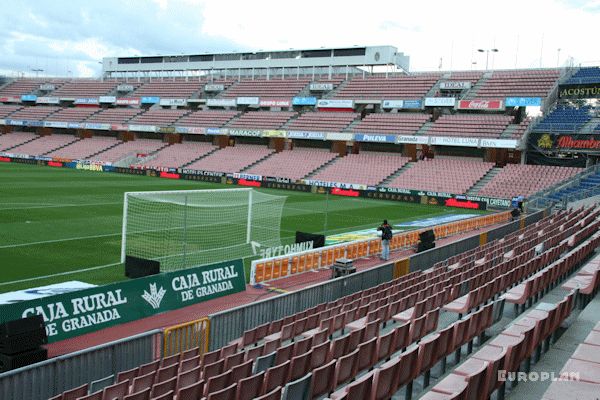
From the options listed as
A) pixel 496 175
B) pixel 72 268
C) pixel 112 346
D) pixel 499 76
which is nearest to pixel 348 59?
pixel 499 76

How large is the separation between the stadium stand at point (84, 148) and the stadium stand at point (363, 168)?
93.5 ft

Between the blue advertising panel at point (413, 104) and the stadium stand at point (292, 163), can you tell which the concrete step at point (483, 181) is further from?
the stadium stand at point (292, 163)

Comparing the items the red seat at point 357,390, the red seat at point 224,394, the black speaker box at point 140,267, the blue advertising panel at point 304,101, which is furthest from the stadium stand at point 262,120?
the red seat at point 357,390

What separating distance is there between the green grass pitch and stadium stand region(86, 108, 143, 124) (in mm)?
15737

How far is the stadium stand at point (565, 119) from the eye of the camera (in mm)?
46031

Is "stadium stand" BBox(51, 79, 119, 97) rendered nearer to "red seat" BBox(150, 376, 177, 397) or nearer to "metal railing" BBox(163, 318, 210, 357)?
"metal railing" BBox(163, 318, 210, 357)

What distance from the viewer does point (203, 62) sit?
3189 inches

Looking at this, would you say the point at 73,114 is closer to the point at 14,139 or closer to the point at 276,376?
the point at 14,139

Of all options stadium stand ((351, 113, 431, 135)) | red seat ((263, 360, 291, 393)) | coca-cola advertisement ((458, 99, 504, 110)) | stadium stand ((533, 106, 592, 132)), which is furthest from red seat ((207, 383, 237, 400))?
coca-cola advertisement ((458, 99, 504, 110))

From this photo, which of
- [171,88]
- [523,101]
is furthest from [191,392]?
[171,88]

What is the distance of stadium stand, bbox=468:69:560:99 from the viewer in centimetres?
5122

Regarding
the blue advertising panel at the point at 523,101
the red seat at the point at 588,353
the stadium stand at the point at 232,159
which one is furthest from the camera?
the stadium stand at the point at 232,159

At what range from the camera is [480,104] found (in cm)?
5250

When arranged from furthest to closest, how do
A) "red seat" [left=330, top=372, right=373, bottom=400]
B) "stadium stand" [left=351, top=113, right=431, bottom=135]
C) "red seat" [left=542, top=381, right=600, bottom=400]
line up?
"stadium stand" [left=351, top=113, right=431, bottom=135], "red seat" [left=330, top=372, right=373, bottom=400], "red seat" [left=542, top=381, right=600, bottom=400]
